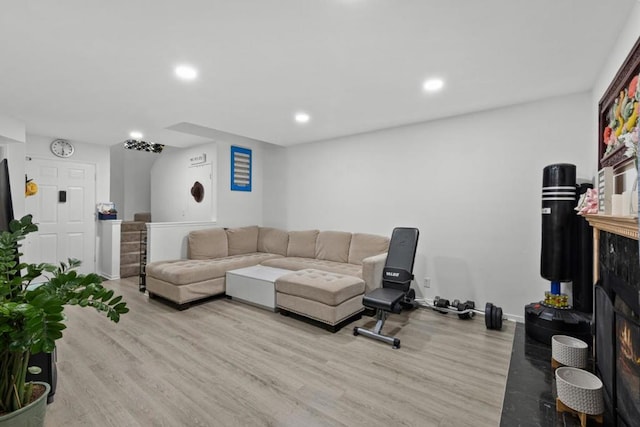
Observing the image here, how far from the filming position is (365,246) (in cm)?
426

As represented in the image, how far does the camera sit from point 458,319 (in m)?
3.43

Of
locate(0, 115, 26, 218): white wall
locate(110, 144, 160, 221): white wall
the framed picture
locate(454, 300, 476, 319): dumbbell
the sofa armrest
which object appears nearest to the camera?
the framed picture

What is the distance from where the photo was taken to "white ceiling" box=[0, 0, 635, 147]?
1.78 metres

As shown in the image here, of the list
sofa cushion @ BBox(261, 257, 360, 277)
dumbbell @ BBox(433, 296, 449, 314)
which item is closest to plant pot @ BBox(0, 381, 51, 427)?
sofa cushion @ BBox(261, 257, 360, 277)

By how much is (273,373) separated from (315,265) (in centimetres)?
204

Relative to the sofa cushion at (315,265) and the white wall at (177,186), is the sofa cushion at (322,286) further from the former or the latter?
the white wall at (177,186)

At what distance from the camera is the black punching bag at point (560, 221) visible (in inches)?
103

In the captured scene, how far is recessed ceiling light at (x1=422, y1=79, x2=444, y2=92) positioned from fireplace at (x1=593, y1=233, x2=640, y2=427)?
69.0 inches

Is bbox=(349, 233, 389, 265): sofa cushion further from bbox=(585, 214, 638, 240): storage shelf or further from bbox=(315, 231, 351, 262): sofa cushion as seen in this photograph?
bbox=(585, 214, 638, 240): storage shelf

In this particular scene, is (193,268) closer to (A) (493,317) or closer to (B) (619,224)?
(A) (493,317)

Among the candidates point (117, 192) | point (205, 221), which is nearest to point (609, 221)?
point (205, 221)

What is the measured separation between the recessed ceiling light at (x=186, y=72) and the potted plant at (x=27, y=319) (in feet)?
6.02

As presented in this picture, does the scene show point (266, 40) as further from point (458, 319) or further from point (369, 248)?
point (458, 319)

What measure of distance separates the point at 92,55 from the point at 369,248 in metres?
3.56
